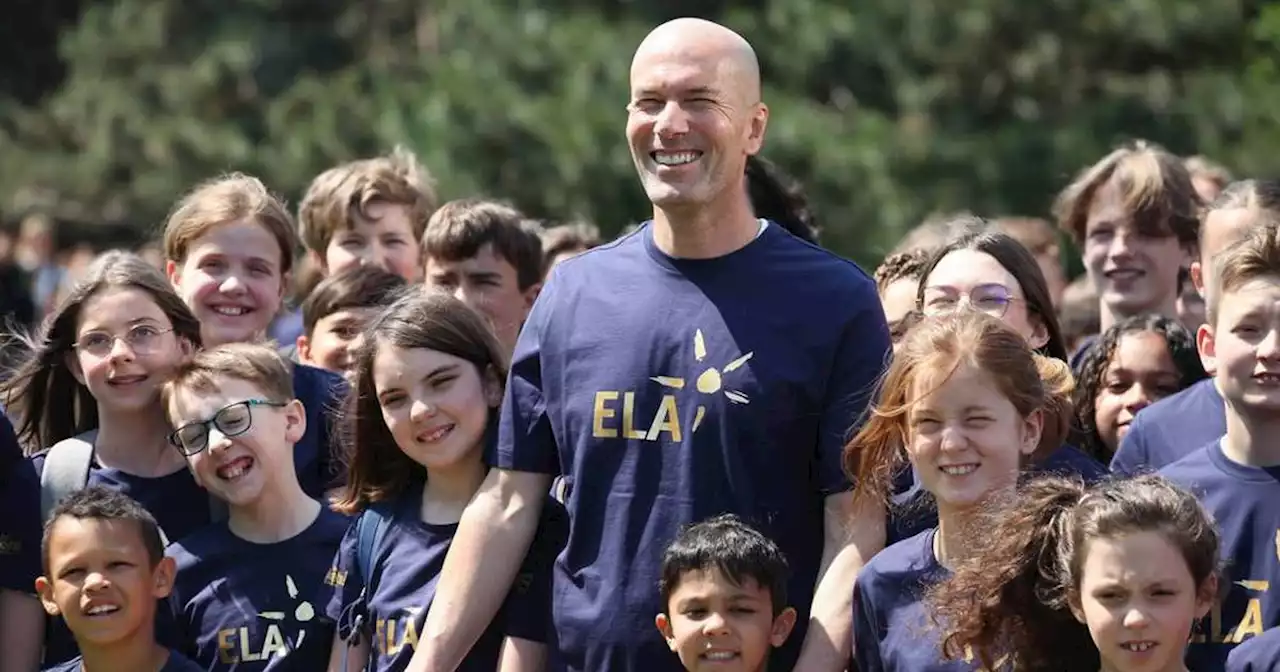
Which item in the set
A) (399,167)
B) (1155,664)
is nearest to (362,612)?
(1155,664)

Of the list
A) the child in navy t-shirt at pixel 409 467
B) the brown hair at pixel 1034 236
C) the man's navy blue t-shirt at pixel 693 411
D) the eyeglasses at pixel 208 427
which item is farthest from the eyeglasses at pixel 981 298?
the brown hair at pixel 1034 236

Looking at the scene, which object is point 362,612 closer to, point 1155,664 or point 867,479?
point 867,479

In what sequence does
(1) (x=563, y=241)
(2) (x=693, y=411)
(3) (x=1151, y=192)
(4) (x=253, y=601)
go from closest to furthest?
1. (2) (x=693, y=411)
2. (4) (x=253, y=601)
3. (3) (x=1151, y=192)
4. (1) (x=563, y=241)

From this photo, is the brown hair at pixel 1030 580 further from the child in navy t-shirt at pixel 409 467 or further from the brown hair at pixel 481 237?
the brown hair at pixel 481 237

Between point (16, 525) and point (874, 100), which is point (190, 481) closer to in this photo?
point (16, 525)

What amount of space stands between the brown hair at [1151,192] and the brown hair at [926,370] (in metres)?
2.20

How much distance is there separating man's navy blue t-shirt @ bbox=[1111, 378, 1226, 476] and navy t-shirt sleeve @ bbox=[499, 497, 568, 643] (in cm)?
131

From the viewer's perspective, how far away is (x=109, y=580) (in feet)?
17.8

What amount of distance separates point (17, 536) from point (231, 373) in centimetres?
68

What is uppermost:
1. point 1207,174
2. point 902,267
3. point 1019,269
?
point 1207,174

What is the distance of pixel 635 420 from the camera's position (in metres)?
4.80

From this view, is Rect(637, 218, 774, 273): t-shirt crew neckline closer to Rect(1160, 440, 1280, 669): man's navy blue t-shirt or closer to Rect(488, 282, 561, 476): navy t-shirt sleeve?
Rect(488, 282, 561, 476): navy t-shirt sleeve

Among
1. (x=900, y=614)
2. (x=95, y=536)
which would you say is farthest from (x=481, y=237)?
(x=900, y=614)

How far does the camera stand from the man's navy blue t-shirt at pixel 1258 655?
171 inches
